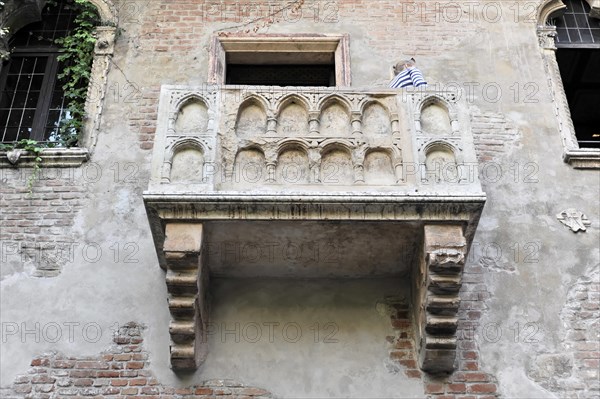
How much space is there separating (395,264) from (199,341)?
182cm

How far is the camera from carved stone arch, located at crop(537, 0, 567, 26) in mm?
9156

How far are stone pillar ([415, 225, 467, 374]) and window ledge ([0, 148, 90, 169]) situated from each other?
359 cm

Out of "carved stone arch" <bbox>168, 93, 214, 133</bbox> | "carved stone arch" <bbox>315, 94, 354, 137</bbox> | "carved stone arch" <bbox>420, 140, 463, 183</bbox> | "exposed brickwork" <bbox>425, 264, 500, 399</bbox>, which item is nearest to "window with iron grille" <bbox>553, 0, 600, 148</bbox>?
"exposed brickwork" <bbox>425, 264, 500, 399</bbox>

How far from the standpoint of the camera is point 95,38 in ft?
28.7

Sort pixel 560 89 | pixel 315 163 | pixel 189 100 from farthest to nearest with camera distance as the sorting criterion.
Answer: pixel 560 89 → pixel 189 100 → pixel 315 163

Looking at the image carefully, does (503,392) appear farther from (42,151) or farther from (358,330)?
(42,151)

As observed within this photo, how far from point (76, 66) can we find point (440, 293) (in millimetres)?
4843

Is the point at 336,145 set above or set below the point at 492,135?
below

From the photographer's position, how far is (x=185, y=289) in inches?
245

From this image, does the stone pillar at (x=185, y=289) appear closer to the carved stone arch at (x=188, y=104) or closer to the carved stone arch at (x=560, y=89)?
the carved stone arch at (x=188, y=104)

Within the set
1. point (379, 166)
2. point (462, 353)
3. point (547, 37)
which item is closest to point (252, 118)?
point (379, 166)

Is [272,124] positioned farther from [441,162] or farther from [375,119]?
[441,162]

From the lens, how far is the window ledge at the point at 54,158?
771 centimetres

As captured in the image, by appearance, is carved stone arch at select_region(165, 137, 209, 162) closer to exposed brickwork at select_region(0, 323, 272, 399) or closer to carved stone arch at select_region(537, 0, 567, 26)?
exposed brickwork at select_region(0, 323, 272, 399)
